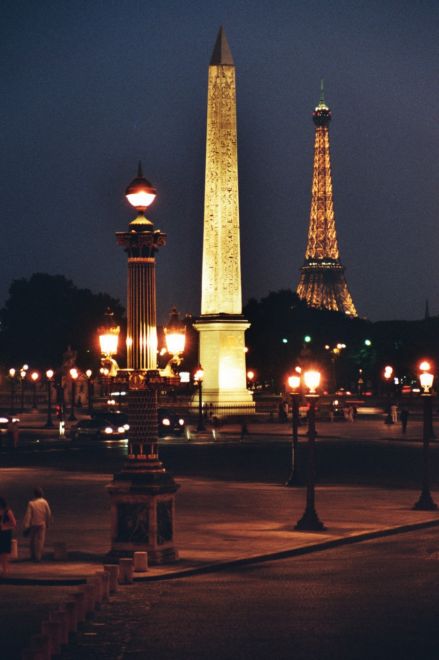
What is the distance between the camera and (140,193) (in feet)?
73.8

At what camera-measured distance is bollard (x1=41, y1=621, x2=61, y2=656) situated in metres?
14.0

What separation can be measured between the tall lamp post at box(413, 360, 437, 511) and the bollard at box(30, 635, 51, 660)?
17502 millimetres

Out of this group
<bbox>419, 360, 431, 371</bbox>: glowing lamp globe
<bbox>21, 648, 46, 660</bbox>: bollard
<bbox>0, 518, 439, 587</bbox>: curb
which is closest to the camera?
<bbox>21, 648, 46, 660</bbox>: bollard

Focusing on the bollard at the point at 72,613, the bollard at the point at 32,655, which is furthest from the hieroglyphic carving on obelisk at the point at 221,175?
the bollard at the point at 32,655

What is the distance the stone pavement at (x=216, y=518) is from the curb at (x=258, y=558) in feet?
0.14

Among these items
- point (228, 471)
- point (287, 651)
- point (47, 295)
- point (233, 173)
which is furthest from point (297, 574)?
point (47, 295)

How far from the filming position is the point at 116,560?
21.2 meters

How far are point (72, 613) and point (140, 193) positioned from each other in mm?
8389

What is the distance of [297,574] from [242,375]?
59.1 metres

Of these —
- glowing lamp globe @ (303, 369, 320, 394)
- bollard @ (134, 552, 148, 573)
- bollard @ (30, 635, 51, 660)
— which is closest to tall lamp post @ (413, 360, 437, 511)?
glowing lamp globe @ (303, 369, 320, 394)

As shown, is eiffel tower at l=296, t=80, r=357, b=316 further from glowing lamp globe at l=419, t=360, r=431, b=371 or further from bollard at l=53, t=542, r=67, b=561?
bollard at l=53, t=542, r=67, b=561

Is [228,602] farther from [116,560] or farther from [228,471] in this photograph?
[228,471]

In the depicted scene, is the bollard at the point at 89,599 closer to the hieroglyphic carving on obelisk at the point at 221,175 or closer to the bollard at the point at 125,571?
the bollard at the point at 125,571

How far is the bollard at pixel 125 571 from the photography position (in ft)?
64.0
